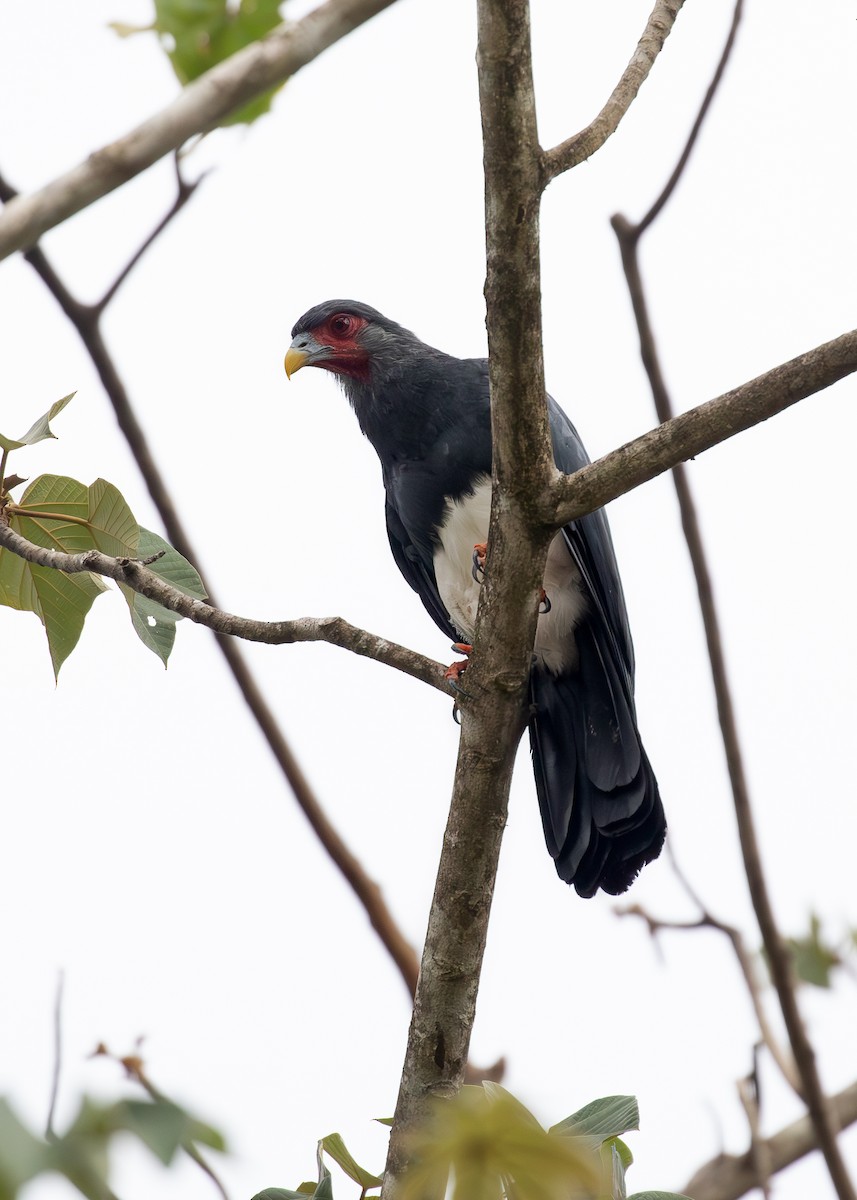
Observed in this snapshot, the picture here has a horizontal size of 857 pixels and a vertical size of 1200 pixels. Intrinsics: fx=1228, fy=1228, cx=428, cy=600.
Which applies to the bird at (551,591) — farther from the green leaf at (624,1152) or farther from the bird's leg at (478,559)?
the green leaf at (624,1152)

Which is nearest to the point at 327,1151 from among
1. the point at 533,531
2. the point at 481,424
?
the point at 533,531

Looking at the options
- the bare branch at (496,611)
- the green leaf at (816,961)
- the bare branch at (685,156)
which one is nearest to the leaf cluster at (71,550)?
the bare branch at (496,611)

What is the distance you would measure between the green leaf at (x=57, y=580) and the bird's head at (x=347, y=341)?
217 centimetres

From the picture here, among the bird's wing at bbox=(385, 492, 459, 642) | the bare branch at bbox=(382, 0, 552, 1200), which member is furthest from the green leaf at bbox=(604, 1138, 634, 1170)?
the bird's wing at bbox=(385, 492, 459, 642)

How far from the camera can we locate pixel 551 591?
448 cm

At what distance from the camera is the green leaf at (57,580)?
297cm

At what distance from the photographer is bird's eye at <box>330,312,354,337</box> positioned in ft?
17.5

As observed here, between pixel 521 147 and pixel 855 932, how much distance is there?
3.80 meters

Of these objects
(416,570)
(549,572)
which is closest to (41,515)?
(549,572)

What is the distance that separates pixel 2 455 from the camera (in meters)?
3.01

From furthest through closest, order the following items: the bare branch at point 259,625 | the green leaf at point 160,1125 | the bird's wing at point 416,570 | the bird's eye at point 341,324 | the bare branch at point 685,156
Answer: the bird's eye at point 341,324 < the bird's wing at point 416,570 < the bare branch at point 685,156 < the bare branch at point 259,625 < the green leaf at point 160,1125

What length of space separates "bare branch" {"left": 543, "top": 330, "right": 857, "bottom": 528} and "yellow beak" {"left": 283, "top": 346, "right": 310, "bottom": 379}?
2.93 m

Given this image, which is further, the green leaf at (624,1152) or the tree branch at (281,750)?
the tree branch at (281,750)

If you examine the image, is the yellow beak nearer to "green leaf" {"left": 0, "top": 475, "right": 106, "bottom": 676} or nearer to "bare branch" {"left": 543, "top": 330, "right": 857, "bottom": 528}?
"green leaf" {"left": 0, "top": 475, "right": 106, "bottom": 676}
